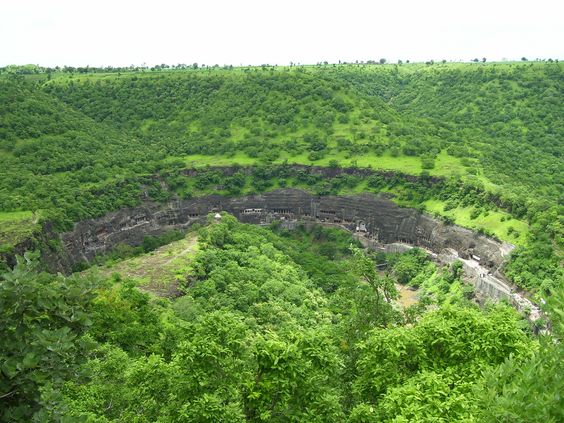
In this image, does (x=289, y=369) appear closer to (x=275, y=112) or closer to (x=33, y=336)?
(x=33, y=336)

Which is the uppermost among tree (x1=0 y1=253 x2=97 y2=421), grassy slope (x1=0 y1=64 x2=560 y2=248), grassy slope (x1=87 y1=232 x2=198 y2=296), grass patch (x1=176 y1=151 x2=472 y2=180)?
tree (x1=0 y1=253 x2=97 y2=421)

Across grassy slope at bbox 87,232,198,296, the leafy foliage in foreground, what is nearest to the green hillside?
grassy slope at bbox 87,232,198,296

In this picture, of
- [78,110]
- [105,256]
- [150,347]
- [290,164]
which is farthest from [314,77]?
[150,347]

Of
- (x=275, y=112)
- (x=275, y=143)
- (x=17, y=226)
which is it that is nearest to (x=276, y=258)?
(x=17, y=226)

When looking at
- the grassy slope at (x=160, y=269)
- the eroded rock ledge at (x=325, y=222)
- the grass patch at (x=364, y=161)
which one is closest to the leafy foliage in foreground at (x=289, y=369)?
the grassy slope at (x=160, y=269)

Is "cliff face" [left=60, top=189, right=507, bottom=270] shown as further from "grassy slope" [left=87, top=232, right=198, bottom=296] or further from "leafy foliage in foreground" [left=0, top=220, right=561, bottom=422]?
"leafy foliage in foreground" [left=0, top=220, right=561, bottom=422]

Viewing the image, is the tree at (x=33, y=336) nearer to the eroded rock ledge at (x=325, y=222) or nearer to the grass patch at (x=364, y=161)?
the eroded rock ledge at (x=325, y=222)

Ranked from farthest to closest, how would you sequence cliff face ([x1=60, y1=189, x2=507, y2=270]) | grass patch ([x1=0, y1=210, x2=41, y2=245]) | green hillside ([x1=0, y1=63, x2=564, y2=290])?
green hillside ([x1=0, y1=63, x2=564, y2=290])
cliff face ([x1=60, y1=189, x2=507, y2=270])
grass patch ([x1=0, y1=210, x2=41, y2=245])

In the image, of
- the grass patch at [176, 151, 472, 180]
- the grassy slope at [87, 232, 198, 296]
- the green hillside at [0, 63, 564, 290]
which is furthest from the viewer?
the grass patch at [176, 151, 472, 180]
